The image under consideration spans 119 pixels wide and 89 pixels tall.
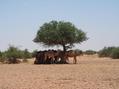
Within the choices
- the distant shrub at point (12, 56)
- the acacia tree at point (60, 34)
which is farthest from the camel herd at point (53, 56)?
the distant shrub at point (12, 56)

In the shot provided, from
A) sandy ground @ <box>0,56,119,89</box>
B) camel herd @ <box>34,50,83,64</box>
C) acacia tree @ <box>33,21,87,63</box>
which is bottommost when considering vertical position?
sandy ground @ <box>0,56,119,89</box>

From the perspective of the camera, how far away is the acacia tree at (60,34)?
Result: 47531mm

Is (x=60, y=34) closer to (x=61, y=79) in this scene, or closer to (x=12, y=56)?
(x=12, y=56)

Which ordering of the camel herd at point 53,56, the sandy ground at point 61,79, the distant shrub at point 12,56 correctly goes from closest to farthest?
1. the sandy ground at point 61,79
2. the camel herd at point 53,56
3. the distant shrub at point 12,56

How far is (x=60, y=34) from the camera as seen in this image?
1875 inches

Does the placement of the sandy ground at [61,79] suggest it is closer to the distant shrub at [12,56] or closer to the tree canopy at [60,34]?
the tree canopy at [60,34]

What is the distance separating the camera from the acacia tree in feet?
156

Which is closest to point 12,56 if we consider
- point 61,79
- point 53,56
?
point 53,56

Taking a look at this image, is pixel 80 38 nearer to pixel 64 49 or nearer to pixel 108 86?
pixel 64 49

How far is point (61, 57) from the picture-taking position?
46.8 meters

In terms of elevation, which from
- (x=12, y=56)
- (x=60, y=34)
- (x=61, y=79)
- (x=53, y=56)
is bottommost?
(x=61, y=79)

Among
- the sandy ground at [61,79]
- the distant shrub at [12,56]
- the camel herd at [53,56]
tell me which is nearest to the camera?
the sandy ground at [61,79]

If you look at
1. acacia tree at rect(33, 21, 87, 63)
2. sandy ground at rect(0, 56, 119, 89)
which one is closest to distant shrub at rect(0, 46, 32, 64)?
acacia tree at rect(33, 21, 87, 63)

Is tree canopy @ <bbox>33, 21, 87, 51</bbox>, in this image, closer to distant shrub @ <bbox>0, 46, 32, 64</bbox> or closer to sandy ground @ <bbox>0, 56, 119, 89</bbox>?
distant shrub @ <bbox>0, 46, 32, 64</bbox>
